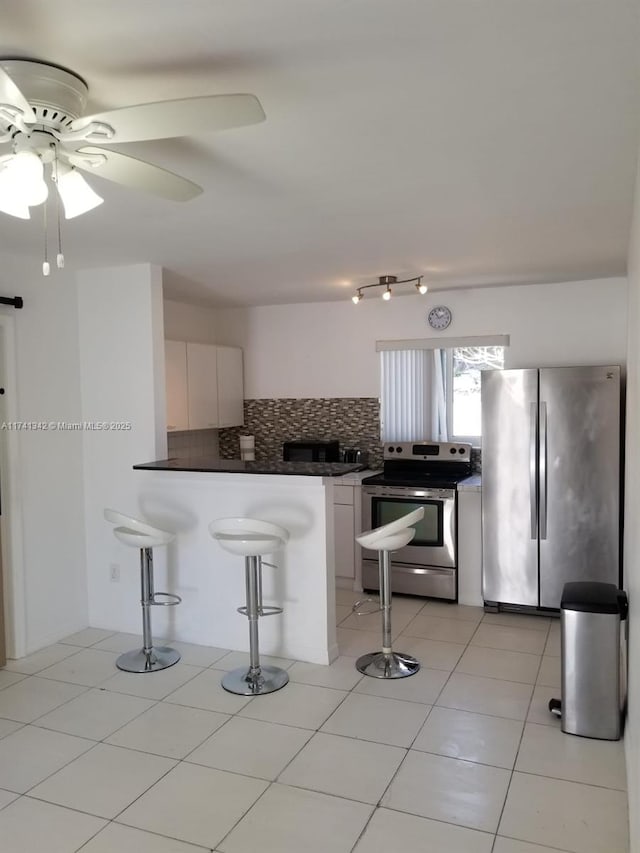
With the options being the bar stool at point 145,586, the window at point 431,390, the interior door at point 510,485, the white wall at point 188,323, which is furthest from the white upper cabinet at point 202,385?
the interior door at point 510,485

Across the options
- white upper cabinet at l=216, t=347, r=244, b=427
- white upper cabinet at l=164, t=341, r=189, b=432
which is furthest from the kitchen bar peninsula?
white upper cabinet at l=216, t=347, r=244, b=427

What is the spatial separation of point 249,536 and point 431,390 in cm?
261

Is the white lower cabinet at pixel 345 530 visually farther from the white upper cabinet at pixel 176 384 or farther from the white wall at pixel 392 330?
the white upper cabinet at pixel 176 384

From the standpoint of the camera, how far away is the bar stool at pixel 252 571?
348 cm

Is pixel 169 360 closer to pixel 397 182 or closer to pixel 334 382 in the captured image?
pixel 334 382

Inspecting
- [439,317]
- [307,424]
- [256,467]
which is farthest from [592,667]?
[307,424]

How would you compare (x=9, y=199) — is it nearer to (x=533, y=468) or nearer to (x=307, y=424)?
(x=533, y=468)

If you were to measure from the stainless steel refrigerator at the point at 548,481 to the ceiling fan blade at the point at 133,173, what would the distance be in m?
3.07

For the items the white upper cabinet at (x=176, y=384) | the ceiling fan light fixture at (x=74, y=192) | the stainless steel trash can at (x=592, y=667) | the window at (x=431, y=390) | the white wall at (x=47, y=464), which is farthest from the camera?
the window at (x=431, y=390)

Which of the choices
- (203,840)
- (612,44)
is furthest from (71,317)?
(612,44)

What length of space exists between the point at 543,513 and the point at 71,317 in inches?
137

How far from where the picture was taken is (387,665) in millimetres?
3762

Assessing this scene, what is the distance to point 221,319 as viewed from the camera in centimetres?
634

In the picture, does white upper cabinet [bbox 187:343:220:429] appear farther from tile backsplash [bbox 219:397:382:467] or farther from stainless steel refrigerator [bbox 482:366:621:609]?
stainless steel refrigerator [bbox 482:366:621:609]
